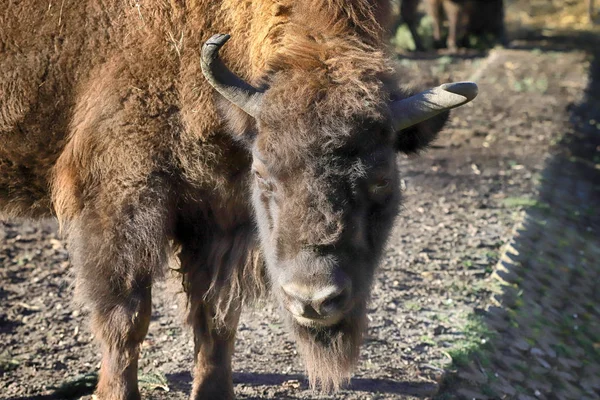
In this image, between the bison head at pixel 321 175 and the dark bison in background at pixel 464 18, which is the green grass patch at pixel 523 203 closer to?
the bison head at pixel 321 175

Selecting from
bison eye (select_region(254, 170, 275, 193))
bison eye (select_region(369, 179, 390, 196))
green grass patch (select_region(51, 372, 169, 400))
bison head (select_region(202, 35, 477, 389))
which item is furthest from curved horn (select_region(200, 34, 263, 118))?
green grass patch (select_region(51, 372, 169, 400))

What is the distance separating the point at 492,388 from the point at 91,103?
332 centimetres

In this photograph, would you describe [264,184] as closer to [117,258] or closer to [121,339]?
[117,258]

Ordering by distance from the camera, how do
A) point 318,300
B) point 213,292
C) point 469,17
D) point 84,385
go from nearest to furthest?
point 318,300 < point 213,292 < point 84,385 < point 469,17

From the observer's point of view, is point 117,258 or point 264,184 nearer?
point 264,184

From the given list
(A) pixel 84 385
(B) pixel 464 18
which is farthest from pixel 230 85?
(B) pixel 464 18

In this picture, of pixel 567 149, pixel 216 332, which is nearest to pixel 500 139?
pixel 567 149

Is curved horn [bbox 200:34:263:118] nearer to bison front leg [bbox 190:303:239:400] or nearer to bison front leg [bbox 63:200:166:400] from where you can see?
bison front leg [bbox 63:200:166:400]

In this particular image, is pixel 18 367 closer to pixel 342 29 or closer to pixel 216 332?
pixel 216 332

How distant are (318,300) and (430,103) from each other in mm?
1087

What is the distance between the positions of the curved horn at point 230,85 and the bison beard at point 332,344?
3.44 ft

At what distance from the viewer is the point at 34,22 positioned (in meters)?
4.23

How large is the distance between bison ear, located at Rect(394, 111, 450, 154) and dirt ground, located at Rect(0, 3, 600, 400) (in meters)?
1.78

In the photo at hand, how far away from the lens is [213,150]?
4094 millimetres
